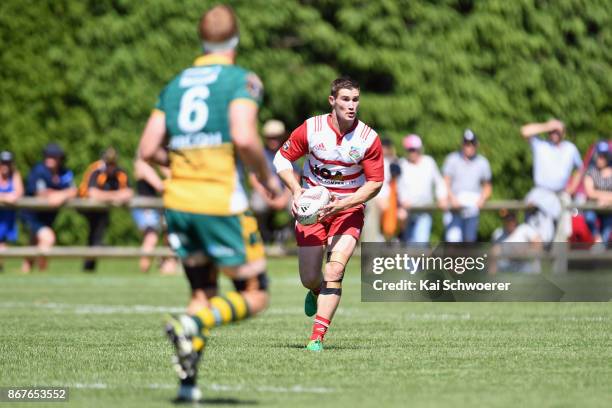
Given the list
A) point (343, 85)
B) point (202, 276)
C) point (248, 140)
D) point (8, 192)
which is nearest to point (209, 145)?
point (248, 140)

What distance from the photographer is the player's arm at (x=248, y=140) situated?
7203mm

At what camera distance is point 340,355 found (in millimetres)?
10000

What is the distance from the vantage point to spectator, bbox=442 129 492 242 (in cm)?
2141

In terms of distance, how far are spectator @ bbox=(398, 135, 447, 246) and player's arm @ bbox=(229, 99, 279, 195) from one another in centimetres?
1413

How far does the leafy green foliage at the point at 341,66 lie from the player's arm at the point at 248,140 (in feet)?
72.2

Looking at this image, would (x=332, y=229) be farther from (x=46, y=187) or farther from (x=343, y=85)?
(x=46, y=187)

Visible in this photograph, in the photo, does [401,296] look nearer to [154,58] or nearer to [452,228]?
[452,228]

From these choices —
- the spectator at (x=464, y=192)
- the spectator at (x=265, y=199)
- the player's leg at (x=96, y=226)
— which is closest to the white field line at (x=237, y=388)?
the spectator at (x=265, y=199)

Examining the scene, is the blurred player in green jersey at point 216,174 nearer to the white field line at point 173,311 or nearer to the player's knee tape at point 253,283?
the player's knee tape at point 253,283

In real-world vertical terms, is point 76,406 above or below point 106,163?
below

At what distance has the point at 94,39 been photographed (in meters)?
29.7

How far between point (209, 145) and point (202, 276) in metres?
0.74

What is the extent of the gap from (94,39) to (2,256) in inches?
350

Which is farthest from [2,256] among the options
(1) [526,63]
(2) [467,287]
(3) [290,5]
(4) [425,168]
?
(1) [526,63]
